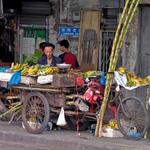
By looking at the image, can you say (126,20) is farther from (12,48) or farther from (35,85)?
(12,48)

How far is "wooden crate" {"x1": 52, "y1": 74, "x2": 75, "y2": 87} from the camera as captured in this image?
11.2 meters

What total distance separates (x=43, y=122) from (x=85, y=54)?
4.24 m

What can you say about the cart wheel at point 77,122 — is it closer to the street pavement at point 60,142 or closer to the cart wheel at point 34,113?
the street pavement at point 60,142

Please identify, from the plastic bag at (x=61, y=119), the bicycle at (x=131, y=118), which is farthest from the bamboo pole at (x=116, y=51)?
the plastic bag at (x=61, y=119)

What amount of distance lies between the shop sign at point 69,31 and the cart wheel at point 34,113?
161 inches

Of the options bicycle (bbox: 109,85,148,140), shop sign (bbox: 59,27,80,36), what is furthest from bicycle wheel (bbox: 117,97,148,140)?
shop sign (bbox: 59,27,80,36)

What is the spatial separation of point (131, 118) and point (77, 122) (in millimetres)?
1098

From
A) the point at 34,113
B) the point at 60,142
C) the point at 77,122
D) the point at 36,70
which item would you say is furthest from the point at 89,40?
the point at 60,142

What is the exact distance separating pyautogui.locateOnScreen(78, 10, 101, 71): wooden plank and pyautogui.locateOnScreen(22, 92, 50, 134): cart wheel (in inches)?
147

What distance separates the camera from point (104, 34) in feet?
50.0

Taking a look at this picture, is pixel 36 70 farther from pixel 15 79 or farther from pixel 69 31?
pixel 69 31

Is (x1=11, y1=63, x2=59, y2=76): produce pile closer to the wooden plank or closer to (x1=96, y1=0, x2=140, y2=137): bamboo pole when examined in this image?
(x1=96, y1=0, x2=140, y2=137): bamboo pole

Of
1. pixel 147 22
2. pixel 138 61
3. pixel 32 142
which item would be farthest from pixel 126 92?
pixel 32 142

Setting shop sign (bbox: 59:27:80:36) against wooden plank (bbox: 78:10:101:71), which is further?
shop sign (bbox: 59:27:80:36)
